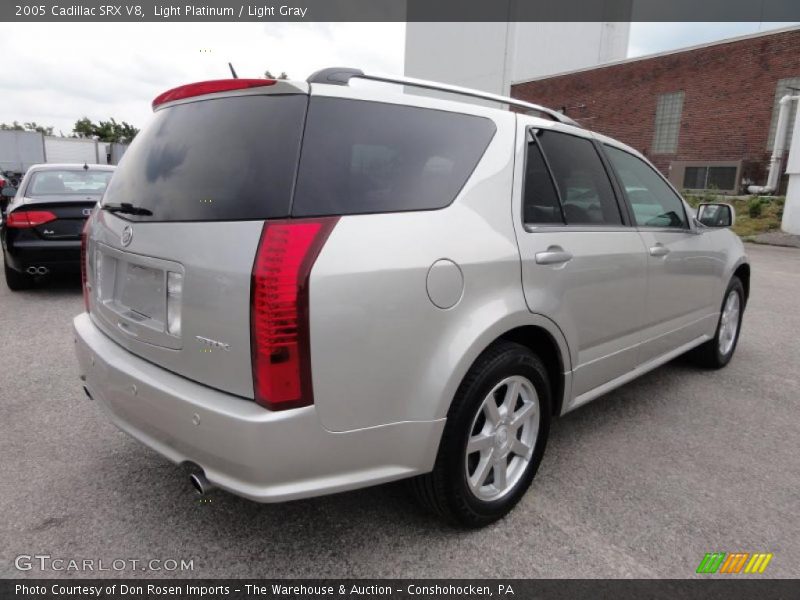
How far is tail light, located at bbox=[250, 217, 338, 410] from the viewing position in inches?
67.7

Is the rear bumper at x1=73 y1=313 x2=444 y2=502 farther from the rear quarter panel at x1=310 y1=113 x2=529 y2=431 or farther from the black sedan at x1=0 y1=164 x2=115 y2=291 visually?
the black sedan at x1=0 y1=164 x2=115 y2=291

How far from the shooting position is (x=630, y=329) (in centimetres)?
315

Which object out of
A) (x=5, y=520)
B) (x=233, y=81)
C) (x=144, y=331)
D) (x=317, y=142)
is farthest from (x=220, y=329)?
(x=5, y=520)

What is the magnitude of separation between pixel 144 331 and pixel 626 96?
1218 inches

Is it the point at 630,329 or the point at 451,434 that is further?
the point at 630,329

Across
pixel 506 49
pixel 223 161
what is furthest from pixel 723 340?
pixel 506 49

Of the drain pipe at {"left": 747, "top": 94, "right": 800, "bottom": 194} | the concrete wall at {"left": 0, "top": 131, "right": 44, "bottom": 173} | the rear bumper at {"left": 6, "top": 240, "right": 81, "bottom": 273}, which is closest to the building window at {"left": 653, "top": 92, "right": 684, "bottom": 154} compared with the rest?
the drain pipe at {"left": 747, "top": 94, "right": 800, "bottom": 194}

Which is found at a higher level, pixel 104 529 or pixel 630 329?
pixel 630 329

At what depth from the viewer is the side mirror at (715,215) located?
401 cm

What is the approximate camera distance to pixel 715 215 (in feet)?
13.2

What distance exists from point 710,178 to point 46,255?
26384 millimetres

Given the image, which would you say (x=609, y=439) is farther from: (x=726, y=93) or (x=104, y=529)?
(x=726, y=93)

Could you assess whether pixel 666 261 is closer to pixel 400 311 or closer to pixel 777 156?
pixel 400 311

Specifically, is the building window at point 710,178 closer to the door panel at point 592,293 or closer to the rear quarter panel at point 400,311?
the door panel at point 592,293
